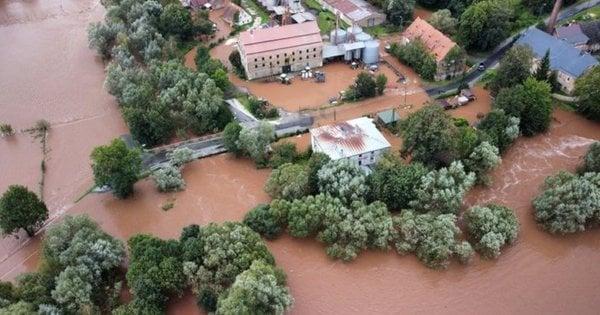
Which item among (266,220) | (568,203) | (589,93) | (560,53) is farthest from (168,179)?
(560,53)

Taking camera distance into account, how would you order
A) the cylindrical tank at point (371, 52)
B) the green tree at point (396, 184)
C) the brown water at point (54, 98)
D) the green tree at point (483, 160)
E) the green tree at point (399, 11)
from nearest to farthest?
the green tree at point (396, 184)
the green tree at point (483, 160)
the brown water at point (54, 98)
the cylindrical tank at point (371, 52)
the green tree at point (399, 11)

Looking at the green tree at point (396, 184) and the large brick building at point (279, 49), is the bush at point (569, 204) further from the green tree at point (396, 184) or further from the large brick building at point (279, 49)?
the large brick building at point (279, 49)

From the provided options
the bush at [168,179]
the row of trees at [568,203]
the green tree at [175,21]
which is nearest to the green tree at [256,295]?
the bush at [168,179]

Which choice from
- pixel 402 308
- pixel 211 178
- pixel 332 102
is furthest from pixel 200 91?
pixel 402 308

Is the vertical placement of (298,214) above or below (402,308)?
above

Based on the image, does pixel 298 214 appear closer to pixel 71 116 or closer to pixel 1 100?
pixel 71 116

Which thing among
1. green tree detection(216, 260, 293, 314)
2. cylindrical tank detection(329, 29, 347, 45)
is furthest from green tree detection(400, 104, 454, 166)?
cylindrical tank detection(329, 29, 347, 45)
